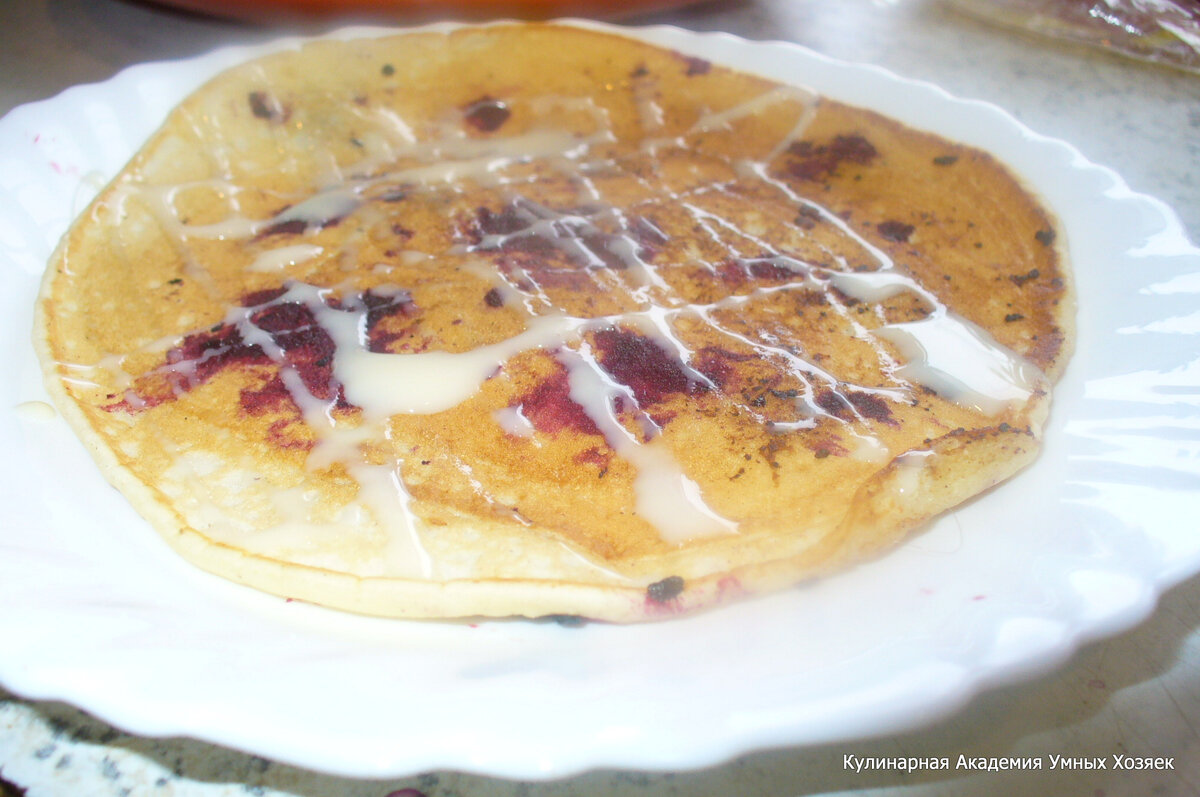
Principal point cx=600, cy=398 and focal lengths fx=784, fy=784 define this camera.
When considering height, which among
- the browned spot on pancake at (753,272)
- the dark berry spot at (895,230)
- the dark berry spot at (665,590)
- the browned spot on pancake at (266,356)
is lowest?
the browned spot on pancake at (266,356)

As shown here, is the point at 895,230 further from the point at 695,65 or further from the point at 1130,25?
the point at 1130,25

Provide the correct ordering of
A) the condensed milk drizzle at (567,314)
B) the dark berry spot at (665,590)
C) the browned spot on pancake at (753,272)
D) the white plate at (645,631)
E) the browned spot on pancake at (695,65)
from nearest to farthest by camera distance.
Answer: the white plate at (645,631) → the dark berry spot at (665,590) → the condensed milk drizzle at (567,314) → the browned spot on pancake at (753,272) → the browned spot on pancake at (695,65)

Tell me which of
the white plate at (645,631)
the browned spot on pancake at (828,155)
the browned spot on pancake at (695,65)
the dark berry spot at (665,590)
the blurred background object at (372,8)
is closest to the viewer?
the white plate at (645,631)

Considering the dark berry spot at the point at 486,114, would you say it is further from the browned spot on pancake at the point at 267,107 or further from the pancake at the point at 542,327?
the browned spot on pancake at the point at 267,107

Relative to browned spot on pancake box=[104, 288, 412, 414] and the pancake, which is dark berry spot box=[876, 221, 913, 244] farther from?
browned spot on pancake box=[104, 288, 412, 414]

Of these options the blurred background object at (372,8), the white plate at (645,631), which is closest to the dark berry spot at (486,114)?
the blurred background object at (372,8)

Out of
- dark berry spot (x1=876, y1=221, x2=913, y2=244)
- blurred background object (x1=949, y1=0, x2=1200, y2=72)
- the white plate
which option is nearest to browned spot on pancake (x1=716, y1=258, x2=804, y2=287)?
dark berry spot (x1=876, y1=221, x2=913, y2=244)
